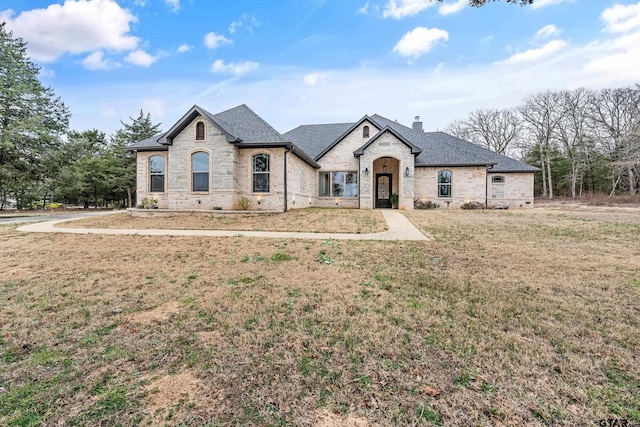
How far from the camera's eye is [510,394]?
208 centimetres

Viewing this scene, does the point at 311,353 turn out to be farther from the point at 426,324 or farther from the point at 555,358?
the point at 555,358

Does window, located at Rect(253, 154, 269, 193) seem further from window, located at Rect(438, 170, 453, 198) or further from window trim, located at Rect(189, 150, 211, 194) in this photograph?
window, located at Rect(438, 170, 453, 198)

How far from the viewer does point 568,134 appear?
1444 inches

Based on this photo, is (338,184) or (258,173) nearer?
(258,173)

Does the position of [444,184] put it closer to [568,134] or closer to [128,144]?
[568,134]

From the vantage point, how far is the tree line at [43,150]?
22.2 metres

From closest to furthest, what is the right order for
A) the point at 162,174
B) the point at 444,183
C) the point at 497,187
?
1. the point at 162,174
2. the point at 444,183
3. the point at 497,187

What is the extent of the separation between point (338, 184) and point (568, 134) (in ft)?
112

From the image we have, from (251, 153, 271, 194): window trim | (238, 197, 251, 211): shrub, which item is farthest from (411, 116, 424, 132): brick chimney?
(238, 197, 251, 211): shrub

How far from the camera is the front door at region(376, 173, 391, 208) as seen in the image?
22.2 m

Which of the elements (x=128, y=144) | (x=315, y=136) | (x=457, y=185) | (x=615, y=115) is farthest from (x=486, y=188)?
(x=128, y=144)

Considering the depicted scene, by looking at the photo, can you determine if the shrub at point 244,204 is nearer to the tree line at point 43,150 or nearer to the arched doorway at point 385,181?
the arched doorway at point 385,181

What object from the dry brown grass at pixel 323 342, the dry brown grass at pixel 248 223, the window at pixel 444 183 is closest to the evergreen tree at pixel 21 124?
the dry brown grass at pixel 248 223

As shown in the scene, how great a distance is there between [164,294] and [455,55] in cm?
1963
